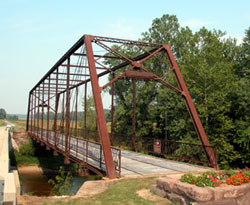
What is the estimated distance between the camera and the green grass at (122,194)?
6.87 m

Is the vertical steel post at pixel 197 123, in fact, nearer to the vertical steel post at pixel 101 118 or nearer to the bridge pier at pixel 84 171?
the vertical steel post at pixel 101 118

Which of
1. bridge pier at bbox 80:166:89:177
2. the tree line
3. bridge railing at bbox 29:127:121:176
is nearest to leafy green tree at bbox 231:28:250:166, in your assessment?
the tree line

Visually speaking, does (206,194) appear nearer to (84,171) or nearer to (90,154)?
(84,171)

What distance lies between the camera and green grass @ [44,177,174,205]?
6867mm

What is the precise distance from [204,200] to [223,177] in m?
1.69

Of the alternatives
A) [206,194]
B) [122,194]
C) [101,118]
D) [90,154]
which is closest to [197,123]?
[101,118]

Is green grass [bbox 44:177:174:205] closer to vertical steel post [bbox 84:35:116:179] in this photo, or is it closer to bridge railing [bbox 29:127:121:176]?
vertical steel post [bbox 84:35:116:179]

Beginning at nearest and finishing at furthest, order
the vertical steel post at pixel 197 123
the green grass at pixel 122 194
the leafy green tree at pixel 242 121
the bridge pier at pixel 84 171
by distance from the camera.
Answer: the green grass at pixel 122 194, the bridge pier at pixel 84 171, the vertical steel post at pixel 197 123, the leafy green tree at pixel 242 121

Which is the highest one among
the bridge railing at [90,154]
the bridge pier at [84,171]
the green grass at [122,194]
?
the bridge railing at [90,154]

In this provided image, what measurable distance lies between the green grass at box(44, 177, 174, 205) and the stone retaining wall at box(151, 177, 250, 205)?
2.08ft

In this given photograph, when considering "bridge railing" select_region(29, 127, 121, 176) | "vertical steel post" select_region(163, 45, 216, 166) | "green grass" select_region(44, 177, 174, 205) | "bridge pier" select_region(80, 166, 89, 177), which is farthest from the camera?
"vertical steel post" select_region(163, 45, 216, 166)

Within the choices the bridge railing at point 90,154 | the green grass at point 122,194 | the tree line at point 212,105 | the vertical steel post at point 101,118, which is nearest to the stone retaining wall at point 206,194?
the green grass at point 122,194

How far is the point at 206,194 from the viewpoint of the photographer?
19.9ft

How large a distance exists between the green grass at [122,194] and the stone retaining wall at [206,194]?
63 cm
